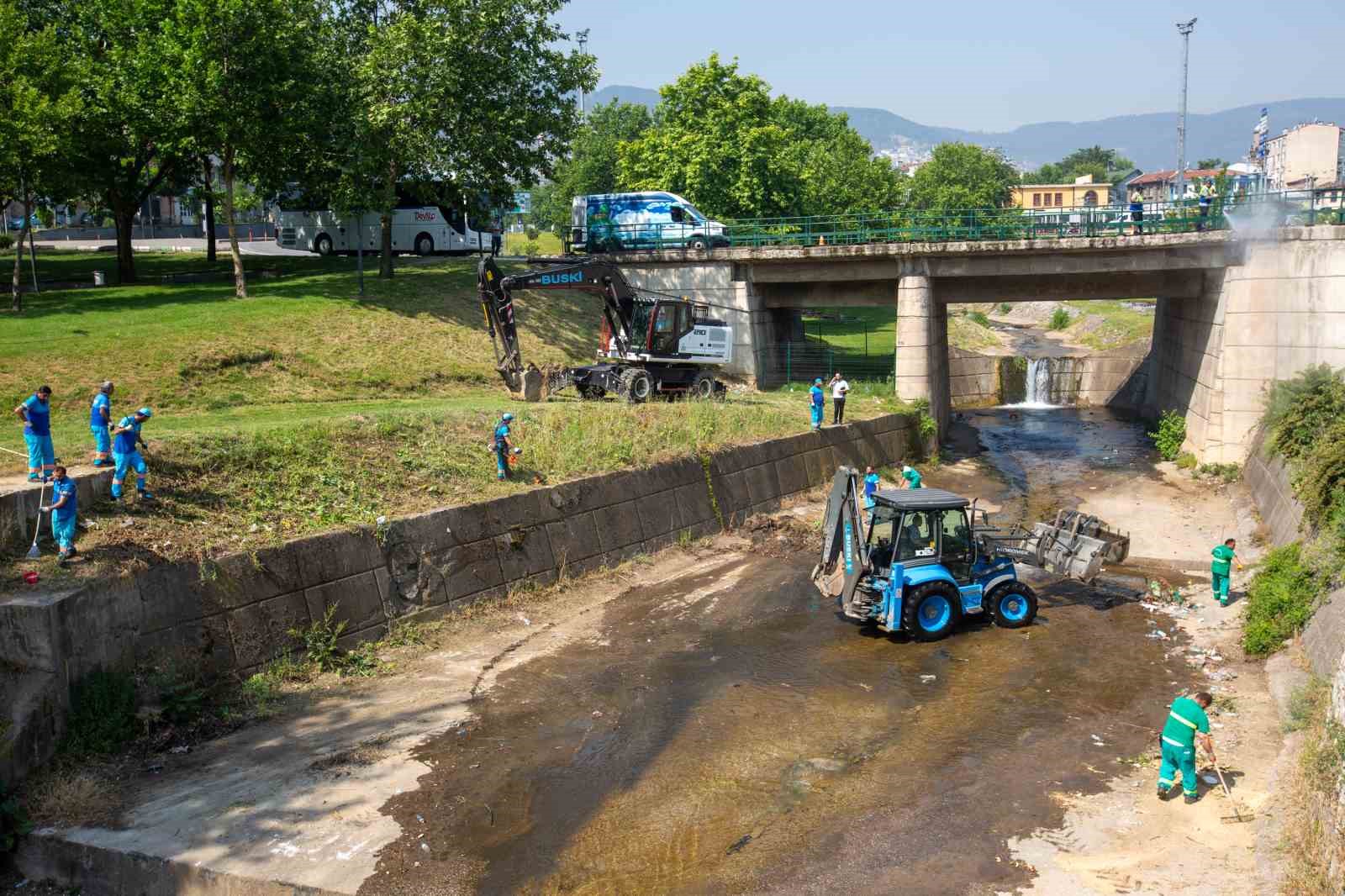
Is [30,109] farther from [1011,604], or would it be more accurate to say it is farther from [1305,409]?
[1305,409]

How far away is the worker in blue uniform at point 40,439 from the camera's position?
51.7ft

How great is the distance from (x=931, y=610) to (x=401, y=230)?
3644 centimetres

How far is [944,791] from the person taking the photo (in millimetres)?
12852

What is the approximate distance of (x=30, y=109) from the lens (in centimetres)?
2986

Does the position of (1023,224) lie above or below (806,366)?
Result: above

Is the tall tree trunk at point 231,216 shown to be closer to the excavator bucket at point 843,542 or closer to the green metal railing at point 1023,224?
the green metal railing at point 1023,224

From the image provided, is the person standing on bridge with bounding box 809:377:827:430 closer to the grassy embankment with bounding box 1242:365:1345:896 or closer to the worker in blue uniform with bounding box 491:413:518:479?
the worker in blue uniform with bounding box 491:413:518:479

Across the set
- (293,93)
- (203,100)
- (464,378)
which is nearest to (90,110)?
(203,100)

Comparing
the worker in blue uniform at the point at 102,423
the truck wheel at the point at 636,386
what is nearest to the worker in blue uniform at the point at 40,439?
the worker in blue uniform at the point at 102,423

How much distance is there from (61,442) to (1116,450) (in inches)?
1308

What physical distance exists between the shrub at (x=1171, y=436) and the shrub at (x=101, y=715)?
107 ft

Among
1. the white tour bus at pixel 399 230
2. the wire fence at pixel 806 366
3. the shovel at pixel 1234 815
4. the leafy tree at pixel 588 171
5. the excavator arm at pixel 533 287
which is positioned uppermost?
the leafy tree at pixel 588 171

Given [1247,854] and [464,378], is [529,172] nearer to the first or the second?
[464,378]

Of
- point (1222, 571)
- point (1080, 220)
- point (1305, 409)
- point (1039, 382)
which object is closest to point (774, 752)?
point (1222, 571)
